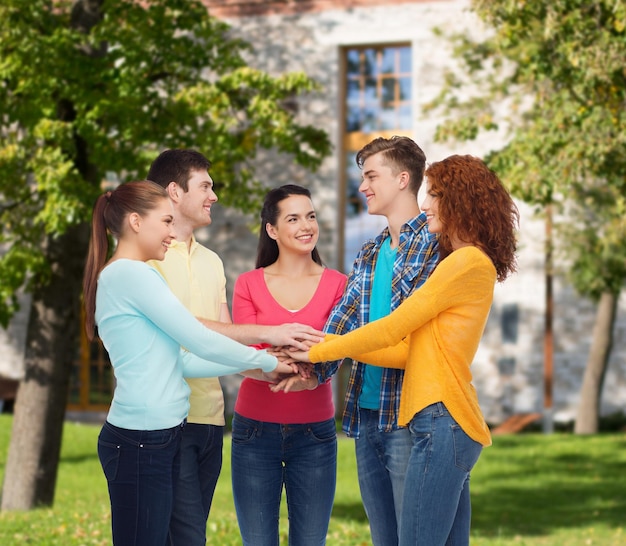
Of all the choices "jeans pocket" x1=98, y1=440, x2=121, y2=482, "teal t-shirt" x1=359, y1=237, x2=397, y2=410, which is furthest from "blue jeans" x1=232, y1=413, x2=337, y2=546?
"jeans pocket" x1=98, y1=440, x2=121, y2=482

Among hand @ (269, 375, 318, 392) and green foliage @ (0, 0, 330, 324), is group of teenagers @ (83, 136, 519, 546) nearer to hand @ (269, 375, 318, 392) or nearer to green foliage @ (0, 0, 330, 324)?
hand @ (269, 375, 318, 392)

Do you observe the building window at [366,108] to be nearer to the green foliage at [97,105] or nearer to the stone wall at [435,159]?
the stone wall at [435,159]

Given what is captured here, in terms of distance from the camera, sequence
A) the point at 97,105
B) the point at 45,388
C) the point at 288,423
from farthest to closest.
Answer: the point at 45,388 < the point at 97,105 < the point at 288,423

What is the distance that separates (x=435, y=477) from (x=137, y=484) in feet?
3.58

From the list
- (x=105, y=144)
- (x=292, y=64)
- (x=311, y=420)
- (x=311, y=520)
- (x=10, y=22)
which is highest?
(x=292, y=64)

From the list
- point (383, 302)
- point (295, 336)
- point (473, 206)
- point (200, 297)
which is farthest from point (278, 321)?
point (473, 206)

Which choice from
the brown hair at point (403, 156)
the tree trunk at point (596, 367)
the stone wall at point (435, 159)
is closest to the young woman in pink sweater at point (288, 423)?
the brown hair at point (403, 156)

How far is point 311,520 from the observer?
445 centimetres

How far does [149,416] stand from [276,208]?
53.2 inches

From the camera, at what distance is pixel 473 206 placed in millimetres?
3871

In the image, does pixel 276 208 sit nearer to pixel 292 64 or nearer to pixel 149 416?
pixel 149 416

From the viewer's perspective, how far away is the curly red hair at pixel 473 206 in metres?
3.87

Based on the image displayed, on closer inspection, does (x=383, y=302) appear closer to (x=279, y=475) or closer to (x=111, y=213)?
(x=279, y=475)

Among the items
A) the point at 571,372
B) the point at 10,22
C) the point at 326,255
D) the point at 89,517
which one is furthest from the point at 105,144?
the point at 571,372
